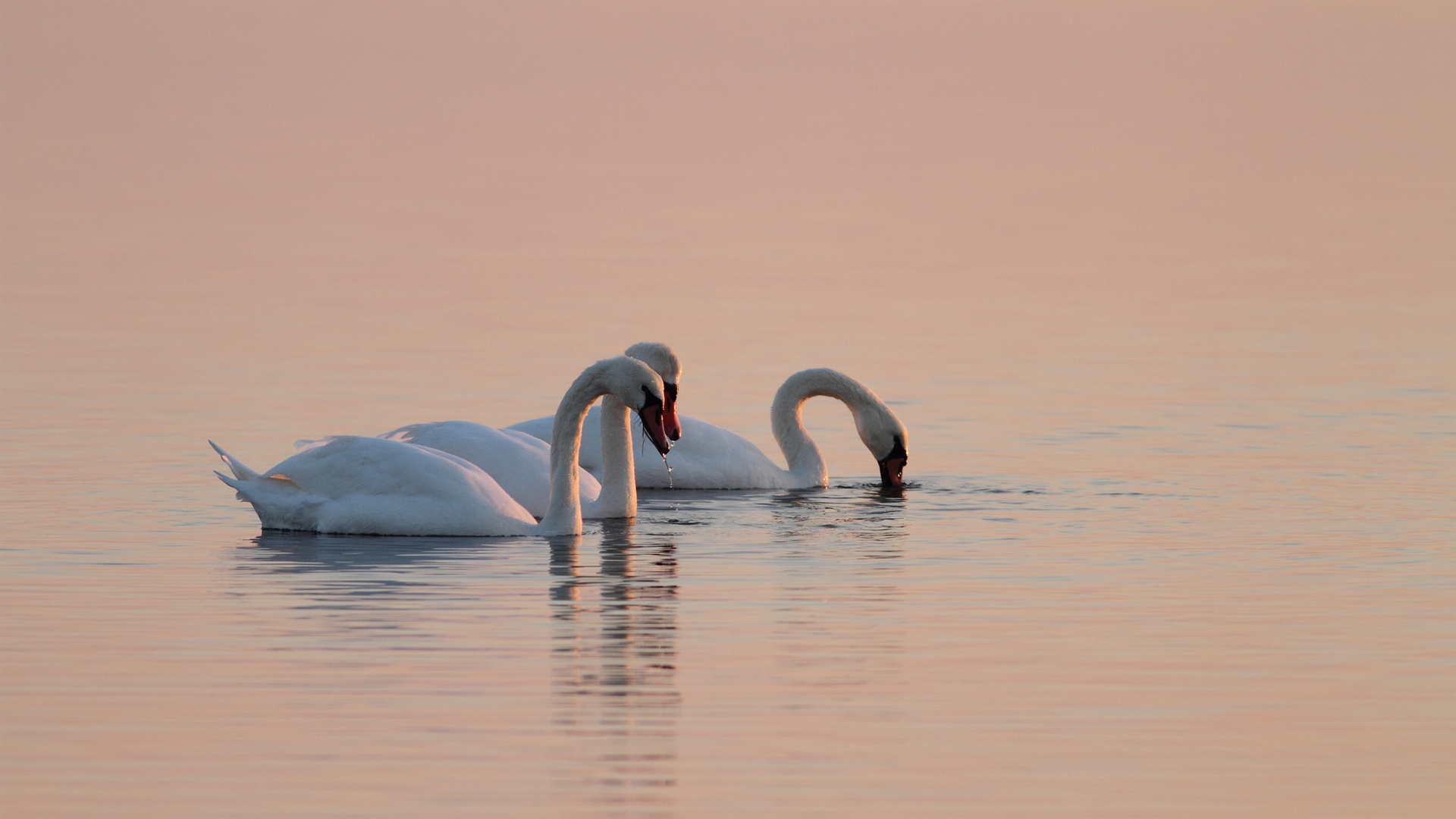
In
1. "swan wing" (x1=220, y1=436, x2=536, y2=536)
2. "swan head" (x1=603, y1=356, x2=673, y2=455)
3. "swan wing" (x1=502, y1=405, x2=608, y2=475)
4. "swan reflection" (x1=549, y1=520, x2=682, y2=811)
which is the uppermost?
"swan head" (x1=603, y1=356, x2=673, y2=455)

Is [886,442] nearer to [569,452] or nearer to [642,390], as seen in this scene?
[642,390]

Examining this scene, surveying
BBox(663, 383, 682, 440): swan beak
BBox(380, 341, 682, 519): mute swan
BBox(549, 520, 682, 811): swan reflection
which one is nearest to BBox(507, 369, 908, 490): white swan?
BBox(380, 341, 682, 519): mute swan

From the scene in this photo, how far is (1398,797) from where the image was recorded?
30.4 ft

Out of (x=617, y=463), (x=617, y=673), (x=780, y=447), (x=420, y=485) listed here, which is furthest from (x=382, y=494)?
(x=780, y=447)

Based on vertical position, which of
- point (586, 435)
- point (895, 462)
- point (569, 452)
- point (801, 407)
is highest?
point (801, 407)

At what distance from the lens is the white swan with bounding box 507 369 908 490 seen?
742 inches

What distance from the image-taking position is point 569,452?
615 inches

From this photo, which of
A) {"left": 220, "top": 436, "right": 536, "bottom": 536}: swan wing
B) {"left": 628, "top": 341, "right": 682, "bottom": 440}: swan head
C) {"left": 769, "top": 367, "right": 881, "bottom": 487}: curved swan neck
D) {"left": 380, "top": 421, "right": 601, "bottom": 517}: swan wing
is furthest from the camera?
{"left": 769, "top": 367, "right": 881, "bottom": 487}: curved swan neck

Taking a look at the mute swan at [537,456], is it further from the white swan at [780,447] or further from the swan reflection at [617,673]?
the white swan at [780,447]

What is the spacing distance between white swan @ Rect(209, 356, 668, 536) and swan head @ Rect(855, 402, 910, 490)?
152 inches

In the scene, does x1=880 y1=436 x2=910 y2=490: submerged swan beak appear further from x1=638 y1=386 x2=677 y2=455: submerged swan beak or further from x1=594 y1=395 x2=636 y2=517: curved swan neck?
x1=638 y1=386 x2=677 y2=455: submerged swan beak

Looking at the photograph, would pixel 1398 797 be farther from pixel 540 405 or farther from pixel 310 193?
pixel 310 193

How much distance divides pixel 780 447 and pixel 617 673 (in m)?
9.13

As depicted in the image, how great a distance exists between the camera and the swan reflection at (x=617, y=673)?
934cm
